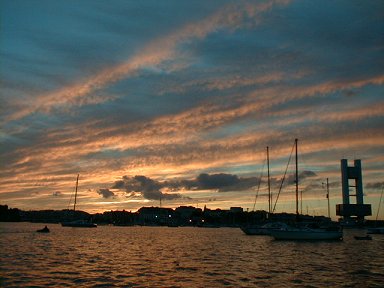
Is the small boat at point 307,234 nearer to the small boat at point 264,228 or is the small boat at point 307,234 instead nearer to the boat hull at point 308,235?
the boat hull at point 308,235

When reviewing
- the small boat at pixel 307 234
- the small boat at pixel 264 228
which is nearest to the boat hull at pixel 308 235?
the small boat at pixel 307 234

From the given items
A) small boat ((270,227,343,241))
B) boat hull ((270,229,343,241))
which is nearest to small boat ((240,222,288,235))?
boat hull ((270,229,343,241))

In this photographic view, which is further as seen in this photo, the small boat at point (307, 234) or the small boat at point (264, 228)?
the small boat at point (264, 228)

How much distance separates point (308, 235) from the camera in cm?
8512

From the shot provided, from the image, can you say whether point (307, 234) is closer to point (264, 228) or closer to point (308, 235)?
point (308, 235)

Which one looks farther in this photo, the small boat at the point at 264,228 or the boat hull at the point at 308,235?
the small boat at the point at 264,228

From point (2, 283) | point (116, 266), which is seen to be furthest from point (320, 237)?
point (2, 283)

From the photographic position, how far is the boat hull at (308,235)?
279 feet

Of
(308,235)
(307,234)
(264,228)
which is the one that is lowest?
(308,235)

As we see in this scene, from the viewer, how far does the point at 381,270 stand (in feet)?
140

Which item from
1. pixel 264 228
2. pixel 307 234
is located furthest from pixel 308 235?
pixel 264 228

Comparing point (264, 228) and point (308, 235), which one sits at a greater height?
point (264, 228)

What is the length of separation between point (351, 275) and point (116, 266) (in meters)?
22.2

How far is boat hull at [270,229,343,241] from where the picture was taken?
8494 cm
